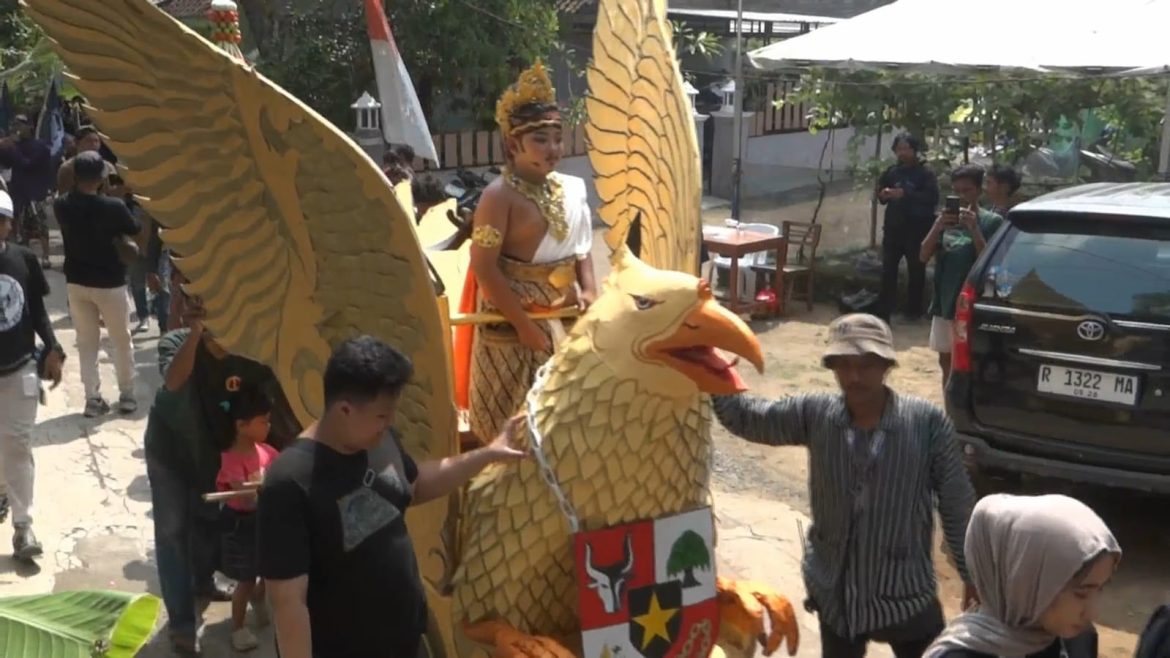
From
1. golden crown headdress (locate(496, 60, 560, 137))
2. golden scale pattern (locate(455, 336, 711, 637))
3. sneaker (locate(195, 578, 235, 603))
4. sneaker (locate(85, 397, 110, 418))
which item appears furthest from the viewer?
sneaker (locate(85, 397, 110, 418))

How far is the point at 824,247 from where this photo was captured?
37.9ft

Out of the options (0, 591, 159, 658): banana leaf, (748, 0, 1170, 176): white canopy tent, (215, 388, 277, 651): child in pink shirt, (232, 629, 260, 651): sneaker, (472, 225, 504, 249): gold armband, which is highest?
(748, 0, 1170, 176): white canopy tent

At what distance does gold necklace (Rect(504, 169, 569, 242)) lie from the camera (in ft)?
10.8

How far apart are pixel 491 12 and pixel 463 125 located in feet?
6.15

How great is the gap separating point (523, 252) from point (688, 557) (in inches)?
39.8

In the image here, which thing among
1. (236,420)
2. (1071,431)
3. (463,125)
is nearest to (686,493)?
(236,420)

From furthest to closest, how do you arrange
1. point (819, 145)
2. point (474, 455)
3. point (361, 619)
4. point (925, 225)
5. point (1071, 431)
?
point (819, 145) → point (925, 225) → point (1071, 431) → point (474, 455) → point (361, 619)

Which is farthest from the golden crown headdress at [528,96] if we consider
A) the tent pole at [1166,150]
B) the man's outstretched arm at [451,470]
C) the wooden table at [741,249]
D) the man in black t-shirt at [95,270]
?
the tent pole at [1166,150]

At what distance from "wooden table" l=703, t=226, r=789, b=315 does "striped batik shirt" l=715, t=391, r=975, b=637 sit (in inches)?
243

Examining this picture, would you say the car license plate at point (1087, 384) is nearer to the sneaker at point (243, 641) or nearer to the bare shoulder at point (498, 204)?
the bare shoulder at point (498, 204)

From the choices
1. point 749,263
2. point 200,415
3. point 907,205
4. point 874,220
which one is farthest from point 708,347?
point 874,220

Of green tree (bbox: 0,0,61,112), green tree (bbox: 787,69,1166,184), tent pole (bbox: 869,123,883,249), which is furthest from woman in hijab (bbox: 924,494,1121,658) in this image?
tent pole (bbox: 869,123,883,249)

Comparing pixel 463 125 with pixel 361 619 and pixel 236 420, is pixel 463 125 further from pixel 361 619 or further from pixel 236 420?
pixel 361 619

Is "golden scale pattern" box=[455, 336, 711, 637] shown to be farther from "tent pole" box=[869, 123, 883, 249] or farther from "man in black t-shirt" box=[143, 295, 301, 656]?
"tent pole" box=[869, 123, 883, 249]
